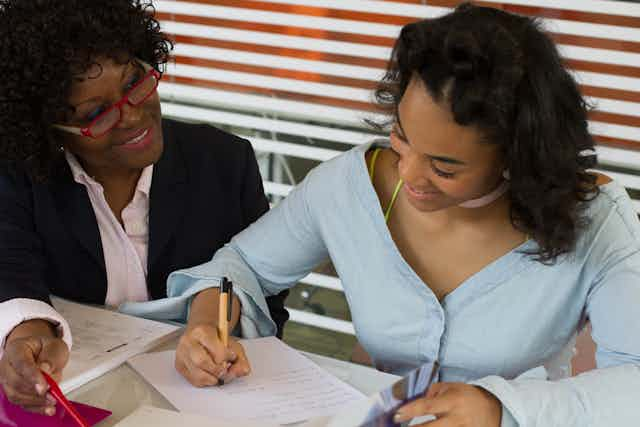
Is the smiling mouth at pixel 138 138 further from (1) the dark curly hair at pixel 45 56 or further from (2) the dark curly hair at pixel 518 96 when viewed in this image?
(2) the dark curly hair at pixel 518 96

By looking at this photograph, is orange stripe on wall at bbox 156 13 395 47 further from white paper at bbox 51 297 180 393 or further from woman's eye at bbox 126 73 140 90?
white paper at bbox 51 297 180 393

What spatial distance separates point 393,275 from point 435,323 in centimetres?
12

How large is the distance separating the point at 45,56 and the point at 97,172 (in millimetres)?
326

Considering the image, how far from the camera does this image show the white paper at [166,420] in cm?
139

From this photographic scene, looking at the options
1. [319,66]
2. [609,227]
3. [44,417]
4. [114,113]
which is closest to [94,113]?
[114,113]

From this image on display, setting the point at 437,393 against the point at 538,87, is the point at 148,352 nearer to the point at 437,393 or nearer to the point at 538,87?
the point at 437,393

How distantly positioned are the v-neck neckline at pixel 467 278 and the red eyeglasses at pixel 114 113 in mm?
513

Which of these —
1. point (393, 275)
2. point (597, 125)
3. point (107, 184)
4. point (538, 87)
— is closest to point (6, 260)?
point (107, 184)

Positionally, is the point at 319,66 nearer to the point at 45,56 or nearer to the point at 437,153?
the point at 45,56

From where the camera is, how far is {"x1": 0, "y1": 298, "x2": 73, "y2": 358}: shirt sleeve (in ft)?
5.29

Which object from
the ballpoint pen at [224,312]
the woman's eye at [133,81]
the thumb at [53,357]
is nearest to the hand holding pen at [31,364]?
the thumb at [53,357]

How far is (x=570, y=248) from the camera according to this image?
154 cm

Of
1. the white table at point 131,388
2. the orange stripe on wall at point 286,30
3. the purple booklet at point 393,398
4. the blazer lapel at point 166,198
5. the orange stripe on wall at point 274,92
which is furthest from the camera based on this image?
the orange stripe on wall at point 274,92

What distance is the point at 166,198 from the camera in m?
2.03
